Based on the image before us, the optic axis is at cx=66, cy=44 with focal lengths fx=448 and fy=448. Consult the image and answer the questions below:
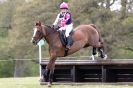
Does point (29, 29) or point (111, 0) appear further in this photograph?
point (29, 29)

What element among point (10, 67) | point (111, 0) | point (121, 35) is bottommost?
point (10, 67)

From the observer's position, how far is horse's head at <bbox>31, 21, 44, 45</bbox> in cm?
1462

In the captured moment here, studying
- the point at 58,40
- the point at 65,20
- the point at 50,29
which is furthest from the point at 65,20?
the point at 58,40

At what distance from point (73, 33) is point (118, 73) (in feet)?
7.78

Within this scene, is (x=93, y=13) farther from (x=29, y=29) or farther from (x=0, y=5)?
(x=0, y=5)

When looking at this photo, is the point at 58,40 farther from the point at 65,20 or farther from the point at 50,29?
the point at 65,20

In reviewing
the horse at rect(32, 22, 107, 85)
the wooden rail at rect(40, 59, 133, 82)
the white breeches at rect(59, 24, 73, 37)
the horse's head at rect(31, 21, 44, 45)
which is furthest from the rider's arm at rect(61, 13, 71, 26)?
the wooden rail at rect(40, 59, 133, 82)

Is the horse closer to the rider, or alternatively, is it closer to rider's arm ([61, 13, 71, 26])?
the rider

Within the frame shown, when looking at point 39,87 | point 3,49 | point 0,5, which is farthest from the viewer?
point 0,5

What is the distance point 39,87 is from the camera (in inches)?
596

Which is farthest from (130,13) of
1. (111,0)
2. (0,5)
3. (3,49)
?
(0,5)

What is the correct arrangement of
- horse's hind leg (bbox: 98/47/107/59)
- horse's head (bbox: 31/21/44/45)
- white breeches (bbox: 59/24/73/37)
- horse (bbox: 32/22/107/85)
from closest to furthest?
1. horse's head (bbox: 31/21/44/45)
2. horse (bbox: 32/22/107/85)
3. white breeches (bbox: 59/24/73/37)
4. horse's hind leg (bbox: 98/47/107/59)

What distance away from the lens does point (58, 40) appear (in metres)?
15.4

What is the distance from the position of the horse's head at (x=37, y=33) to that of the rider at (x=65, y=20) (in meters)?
0.64
